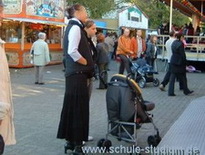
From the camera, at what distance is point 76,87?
5.46m

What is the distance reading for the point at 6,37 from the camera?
2105cm

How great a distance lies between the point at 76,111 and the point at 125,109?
2.17ft

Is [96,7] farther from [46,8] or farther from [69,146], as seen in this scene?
[69,146]

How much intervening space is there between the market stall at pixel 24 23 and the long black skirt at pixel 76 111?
1445cm

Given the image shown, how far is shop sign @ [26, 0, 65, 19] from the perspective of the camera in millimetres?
20891

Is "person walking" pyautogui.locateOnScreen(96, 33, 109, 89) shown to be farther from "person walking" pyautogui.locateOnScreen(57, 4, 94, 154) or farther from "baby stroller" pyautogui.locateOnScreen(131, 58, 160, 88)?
"person walking" pyautogui.locateOnScreen(57, 4, 94, 154)

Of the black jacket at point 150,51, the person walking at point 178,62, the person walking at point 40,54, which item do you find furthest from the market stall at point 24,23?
the person walking at point 178,62

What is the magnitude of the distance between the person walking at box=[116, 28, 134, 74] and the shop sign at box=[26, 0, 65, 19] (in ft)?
29.5

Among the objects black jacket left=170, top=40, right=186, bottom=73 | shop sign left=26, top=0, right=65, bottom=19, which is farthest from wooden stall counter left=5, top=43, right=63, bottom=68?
black jacket left=170, top=40, right=186, bottom=73

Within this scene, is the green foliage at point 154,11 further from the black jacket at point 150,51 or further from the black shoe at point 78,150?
the black shoe at point 78,150

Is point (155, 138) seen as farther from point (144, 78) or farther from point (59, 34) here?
point (59, 34)

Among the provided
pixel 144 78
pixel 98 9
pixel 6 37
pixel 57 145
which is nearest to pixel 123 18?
pixel 98 9

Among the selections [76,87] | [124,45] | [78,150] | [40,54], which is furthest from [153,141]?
[40,54]

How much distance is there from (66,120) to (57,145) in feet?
Answer: 2.28
